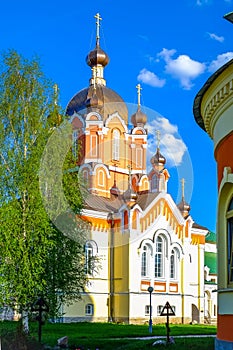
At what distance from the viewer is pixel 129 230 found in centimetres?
3042

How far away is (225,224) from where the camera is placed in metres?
7.85

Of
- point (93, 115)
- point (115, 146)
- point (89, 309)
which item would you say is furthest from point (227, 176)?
point (93, 115)

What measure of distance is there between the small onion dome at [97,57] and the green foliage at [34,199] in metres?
19.0

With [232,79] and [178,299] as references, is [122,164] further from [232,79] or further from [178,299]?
[232,79]

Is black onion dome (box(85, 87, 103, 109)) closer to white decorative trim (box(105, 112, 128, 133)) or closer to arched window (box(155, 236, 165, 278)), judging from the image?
white decorative trim (box(105, 112, 128, 133))

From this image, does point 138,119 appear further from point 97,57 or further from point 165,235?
point 165,235

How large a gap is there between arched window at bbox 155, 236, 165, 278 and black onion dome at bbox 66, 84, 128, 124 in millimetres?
7551

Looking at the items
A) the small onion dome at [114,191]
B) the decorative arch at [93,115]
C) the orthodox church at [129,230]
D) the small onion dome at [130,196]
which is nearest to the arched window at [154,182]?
the orthodox church at [129,230]

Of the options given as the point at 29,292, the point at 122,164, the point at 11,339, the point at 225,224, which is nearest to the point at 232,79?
the point at 225,224

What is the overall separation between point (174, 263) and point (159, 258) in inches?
44.3

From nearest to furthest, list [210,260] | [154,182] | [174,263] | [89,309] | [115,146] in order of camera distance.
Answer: [89,309] → [115,146] → [174,263] → [154,182] → [210,260]

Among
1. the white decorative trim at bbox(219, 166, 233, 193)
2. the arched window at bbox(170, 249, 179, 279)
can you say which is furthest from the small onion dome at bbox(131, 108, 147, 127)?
the white decorative trim at bbox(219, 166, 233, 193)

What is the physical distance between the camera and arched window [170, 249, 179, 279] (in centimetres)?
3161

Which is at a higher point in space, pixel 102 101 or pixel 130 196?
pixel 102 101
